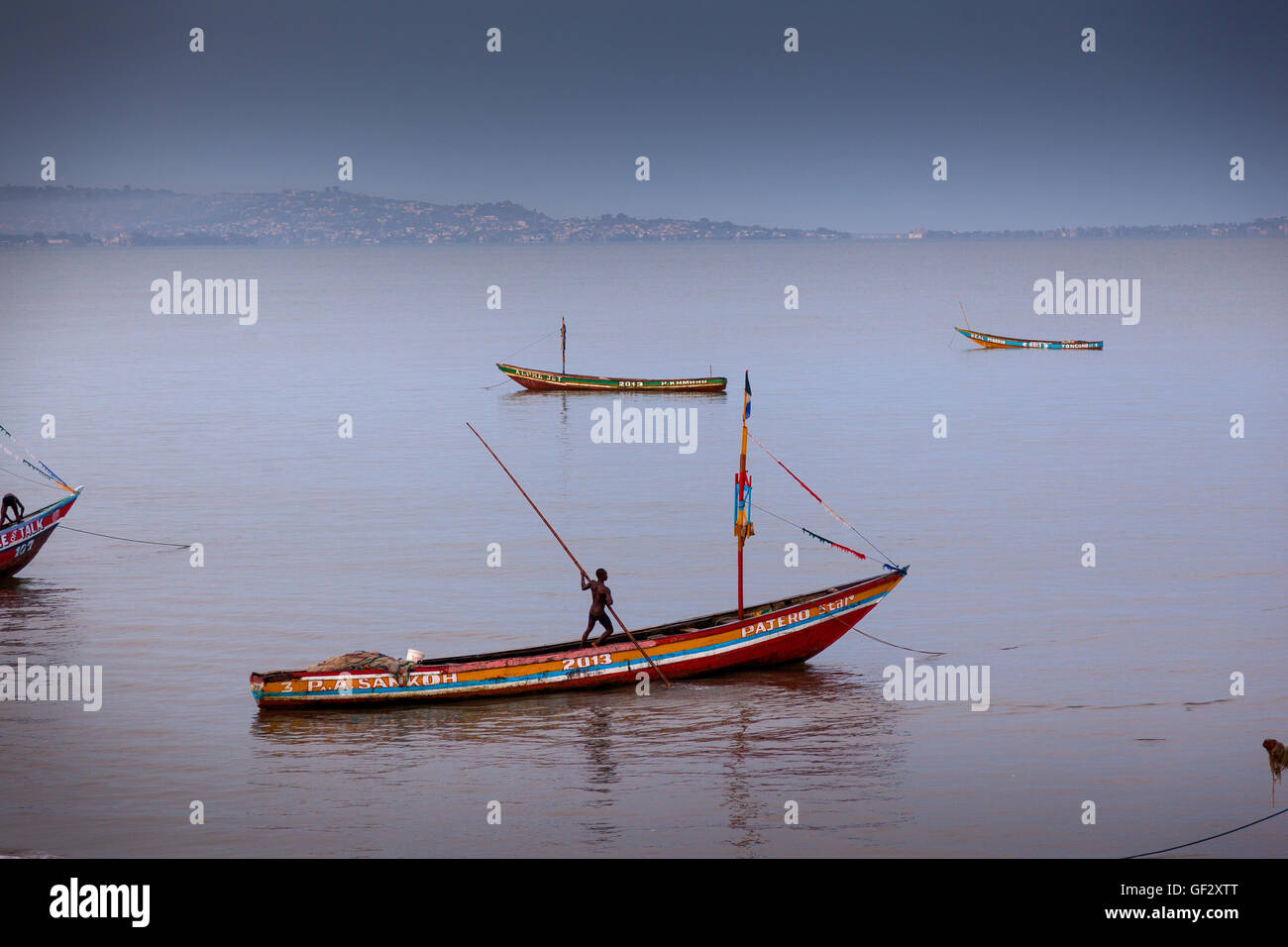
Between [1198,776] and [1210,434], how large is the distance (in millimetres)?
38593

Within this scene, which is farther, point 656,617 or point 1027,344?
point 1027,344

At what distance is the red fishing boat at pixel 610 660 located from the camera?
2516 cm

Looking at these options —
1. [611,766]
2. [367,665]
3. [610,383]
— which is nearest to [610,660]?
[611,766]

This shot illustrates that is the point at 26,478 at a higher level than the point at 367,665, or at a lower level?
higher

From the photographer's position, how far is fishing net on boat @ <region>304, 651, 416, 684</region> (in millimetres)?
25078

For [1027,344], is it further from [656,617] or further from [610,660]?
[610,660]

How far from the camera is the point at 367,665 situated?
25.3 m

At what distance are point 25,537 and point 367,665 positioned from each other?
43.6 ft

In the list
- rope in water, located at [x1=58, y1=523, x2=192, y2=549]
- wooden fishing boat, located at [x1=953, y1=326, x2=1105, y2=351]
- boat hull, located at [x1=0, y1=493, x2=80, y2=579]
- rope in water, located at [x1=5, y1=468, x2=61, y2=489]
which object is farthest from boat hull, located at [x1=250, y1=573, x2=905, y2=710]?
wooden fishing boat, located at [x1=953, y1=326, x2=1105, y2=351]

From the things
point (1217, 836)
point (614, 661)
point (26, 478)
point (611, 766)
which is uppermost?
point (26, 478)

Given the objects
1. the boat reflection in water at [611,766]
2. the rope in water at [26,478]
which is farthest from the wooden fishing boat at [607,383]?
the boat reflection in water at [611,766]

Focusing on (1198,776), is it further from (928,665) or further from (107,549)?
(107,549)

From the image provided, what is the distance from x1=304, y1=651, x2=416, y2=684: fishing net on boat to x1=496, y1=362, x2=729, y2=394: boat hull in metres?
44.9

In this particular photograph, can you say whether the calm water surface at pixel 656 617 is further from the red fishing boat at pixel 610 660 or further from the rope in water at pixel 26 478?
the rope in water at pixel 26 478
